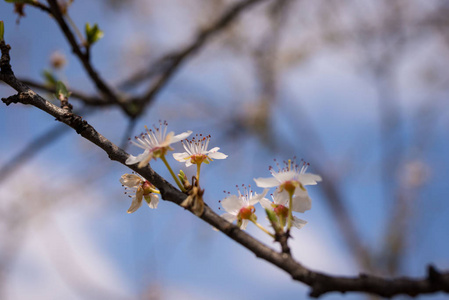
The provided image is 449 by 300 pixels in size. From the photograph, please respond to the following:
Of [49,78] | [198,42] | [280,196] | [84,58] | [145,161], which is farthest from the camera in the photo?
[198,42]

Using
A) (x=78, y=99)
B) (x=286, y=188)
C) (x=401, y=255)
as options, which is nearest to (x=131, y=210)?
(x=286, y=188)

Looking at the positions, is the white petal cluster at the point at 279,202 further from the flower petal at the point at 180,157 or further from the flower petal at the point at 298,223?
the flower petal at the point at 180,157

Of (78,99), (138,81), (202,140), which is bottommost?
(202,140)

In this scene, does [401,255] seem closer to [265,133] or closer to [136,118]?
[265,133]

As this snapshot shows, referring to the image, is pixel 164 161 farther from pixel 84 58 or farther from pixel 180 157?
pixel 84 58

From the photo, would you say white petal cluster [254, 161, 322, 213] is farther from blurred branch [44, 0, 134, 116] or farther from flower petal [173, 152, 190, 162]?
blurred branch [44, 0, 134, 116]

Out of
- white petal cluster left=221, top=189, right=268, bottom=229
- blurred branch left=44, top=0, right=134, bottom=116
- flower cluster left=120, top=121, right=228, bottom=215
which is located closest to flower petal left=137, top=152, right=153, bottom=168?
flower cluster left=120, top=121, right=228, bottom=215

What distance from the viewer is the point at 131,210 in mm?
1020

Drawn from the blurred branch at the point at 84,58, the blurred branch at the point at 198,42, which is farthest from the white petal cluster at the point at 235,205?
the blurred branch at the point at 198,42

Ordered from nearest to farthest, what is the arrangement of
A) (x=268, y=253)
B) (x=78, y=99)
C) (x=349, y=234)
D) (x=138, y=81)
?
1. (x=268, y=253)
2. (x=78, y=99)
3. (x=138, y=81)
4. (x=349, y=234)

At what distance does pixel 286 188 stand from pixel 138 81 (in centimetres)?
220

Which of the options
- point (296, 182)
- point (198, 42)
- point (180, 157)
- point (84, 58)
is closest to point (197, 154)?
point (180, 157)

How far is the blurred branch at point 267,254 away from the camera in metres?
0.63

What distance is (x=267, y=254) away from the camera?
74 centimetres
